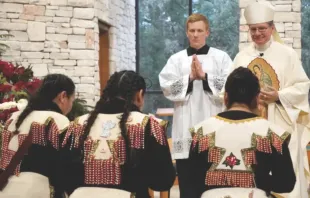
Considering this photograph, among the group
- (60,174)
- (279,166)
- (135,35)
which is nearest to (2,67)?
(60,174)

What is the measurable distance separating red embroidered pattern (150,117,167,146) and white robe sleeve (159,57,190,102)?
1374 millimetres

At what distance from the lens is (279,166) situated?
9.25 feet

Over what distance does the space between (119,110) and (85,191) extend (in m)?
0.40

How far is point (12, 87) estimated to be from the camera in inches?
186

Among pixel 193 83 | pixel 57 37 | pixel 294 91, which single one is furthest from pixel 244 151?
pixel 57 37

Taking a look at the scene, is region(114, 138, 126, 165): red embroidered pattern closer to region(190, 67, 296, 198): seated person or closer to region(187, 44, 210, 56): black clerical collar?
region(190, 67, 296, 198): seated person

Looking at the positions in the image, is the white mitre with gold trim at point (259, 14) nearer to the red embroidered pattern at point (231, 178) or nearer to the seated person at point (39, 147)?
the seated person at point (39, 147)

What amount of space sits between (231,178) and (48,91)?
1.09 metres

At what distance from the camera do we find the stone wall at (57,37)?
6.81 metres

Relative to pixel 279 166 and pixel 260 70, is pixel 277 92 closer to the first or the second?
pixel 260 70

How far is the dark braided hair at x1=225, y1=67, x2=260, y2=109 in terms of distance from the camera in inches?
111

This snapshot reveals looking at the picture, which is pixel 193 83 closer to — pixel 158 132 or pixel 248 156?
pixel 158 132

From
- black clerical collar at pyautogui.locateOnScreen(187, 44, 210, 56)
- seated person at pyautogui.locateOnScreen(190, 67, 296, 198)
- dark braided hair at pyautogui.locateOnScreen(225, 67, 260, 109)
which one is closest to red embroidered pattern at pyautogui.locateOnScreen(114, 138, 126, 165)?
seated person at pyautogui.locateOnScreen(190, 67, 296, 198)

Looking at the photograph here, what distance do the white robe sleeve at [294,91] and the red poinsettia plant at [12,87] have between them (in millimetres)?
1664
